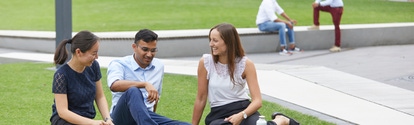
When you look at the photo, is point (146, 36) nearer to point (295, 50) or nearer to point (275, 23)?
point (275, 23)

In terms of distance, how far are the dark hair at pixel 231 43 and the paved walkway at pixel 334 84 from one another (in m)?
2.21

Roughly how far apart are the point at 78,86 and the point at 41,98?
3813 millimetres

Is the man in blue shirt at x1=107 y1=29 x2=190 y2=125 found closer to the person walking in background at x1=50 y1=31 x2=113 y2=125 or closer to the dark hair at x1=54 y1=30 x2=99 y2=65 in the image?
the person walking in background at x1=50 y1=31 x2=113 y2=125

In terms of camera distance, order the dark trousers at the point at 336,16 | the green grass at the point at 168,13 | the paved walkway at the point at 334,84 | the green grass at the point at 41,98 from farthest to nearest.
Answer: the green grass at the point at 168,13
the dark trousers at the point at 336,16
the paved walkway at the point at 334,84
the green grass at the point at 41,98

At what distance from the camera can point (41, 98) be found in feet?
32.8

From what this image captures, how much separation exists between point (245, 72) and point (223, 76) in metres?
0.18

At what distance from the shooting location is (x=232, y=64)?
679 centimetres

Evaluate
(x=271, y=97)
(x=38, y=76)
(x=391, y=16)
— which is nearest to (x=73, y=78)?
(x=271, y=97)

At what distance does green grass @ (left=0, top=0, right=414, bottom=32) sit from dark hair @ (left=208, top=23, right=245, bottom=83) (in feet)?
40.9

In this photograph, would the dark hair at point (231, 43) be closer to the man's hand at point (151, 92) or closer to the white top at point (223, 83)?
the white top at point (223, 83)

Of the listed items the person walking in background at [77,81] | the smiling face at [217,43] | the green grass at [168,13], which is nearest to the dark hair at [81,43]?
the person walking in background at [77,81]

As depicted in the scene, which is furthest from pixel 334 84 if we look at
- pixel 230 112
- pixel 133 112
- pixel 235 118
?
pixel 133 112

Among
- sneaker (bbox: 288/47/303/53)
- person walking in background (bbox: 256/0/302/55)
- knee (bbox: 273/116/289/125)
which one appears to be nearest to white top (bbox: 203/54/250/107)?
knee (bbox: 273/116/289/125)

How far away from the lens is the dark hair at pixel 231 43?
673cm
